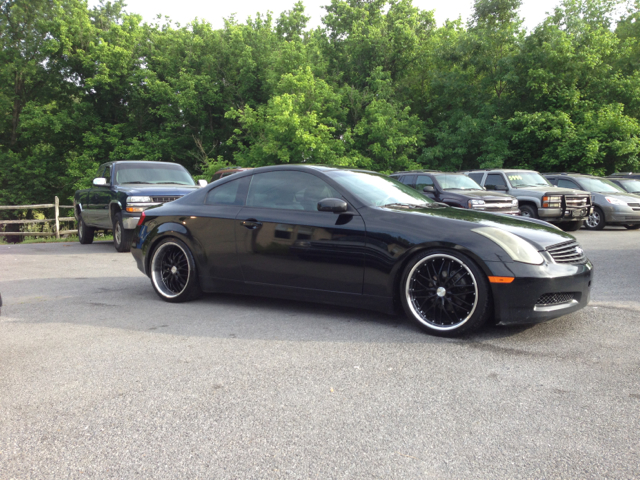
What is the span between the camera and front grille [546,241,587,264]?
184 inches

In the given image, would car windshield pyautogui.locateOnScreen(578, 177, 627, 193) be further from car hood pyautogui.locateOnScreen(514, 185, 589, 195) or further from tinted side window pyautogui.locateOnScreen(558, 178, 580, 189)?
car hood pyautogui.locateOnScreen(514, 185, 589, 195)

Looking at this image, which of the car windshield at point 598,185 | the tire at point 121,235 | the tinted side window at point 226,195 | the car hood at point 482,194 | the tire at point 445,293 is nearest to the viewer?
the tire at point 445,293

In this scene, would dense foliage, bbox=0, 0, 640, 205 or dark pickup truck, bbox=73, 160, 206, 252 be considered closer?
dark pickup truck, bbox=73, 160, 206, 252

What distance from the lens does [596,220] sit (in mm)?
17094

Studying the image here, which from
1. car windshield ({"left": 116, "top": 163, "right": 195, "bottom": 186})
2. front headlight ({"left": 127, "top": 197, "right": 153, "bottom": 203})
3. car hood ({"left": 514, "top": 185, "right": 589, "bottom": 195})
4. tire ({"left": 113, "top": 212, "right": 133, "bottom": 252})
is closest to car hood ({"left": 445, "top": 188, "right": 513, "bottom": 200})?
car hood ({"left": 514, "top": 185, "right": 589, "bottom": 195})

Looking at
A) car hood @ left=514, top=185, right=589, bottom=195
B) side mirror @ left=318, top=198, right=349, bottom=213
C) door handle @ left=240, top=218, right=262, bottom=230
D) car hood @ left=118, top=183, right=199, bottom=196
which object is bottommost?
door handle @ left=240, top=218, right=262, bottom=230

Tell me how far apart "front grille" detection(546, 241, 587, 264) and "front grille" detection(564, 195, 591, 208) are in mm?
11721

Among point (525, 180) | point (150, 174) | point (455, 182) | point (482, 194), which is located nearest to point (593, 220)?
point (525, 180)

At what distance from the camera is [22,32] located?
122 ft

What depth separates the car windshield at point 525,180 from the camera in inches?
659

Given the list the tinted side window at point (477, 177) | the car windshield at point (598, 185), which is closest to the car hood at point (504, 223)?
the tinted side window at point (477, 177)

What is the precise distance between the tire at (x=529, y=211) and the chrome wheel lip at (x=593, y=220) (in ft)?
7.75

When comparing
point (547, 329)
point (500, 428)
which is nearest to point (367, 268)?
point (547, 329)

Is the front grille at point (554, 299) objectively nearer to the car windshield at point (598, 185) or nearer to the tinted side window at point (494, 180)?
the tinted side window at point (494, 180)
